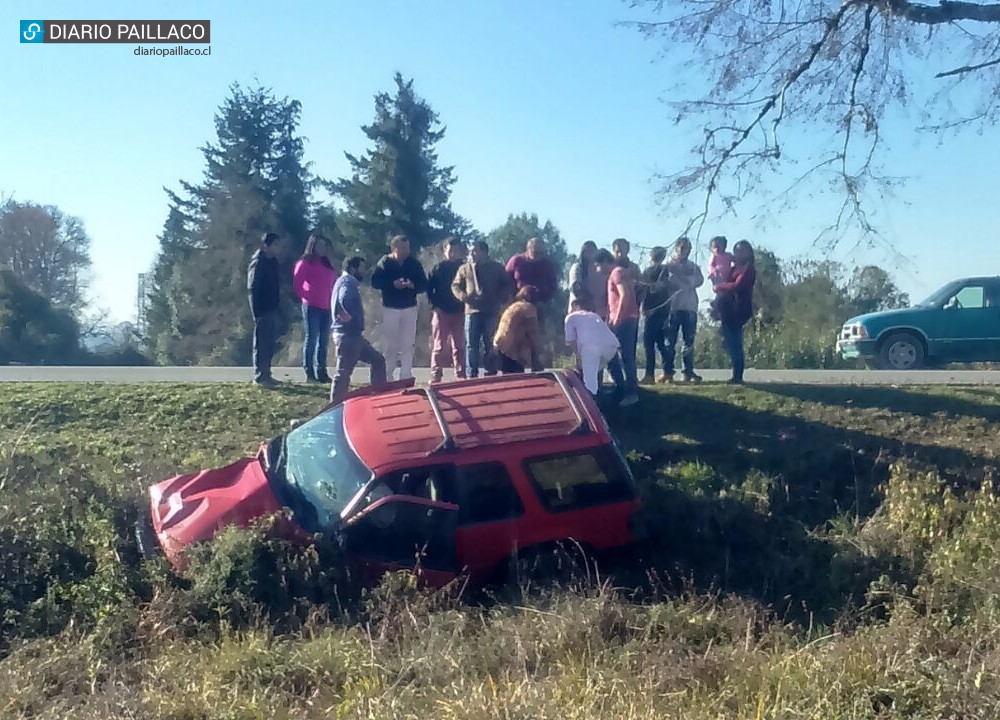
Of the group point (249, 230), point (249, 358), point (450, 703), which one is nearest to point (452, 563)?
point (450, 703)

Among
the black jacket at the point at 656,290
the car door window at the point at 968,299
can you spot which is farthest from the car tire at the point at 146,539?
the car door window at the point at 968,299

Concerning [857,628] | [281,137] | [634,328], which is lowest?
[857,628]

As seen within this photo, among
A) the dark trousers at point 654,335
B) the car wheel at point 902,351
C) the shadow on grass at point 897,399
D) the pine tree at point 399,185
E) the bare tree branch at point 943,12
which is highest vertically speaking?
the pine tree at point 399,185

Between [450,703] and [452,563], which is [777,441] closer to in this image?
[452,563]

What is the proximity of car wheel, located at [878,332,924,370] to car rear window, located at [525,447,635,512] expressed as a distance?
10.3 metres

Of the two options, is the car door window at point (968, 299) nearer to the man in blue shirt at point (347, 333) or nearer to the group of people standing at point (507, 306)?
the group of people standing at point (507, 306)

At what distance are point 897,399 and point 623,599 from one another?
611 cm

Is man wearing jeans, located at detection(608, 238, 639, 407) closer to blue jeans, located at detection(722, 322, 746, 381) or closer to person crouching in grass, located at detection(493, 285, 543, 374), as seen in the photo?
person crouching in grass, located at detection(493, 285, 543, 374)

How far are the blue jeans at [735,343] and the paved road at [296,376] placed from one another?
0.49m

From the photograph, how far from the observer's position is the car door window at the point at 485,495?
7.71m

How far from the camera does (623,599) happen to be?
7.09 metres

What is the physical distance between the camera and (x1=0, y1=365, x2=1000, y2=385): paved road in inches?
530

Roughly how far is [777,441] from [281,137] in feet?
109

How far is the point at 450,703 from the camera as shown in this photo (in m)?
4.97
